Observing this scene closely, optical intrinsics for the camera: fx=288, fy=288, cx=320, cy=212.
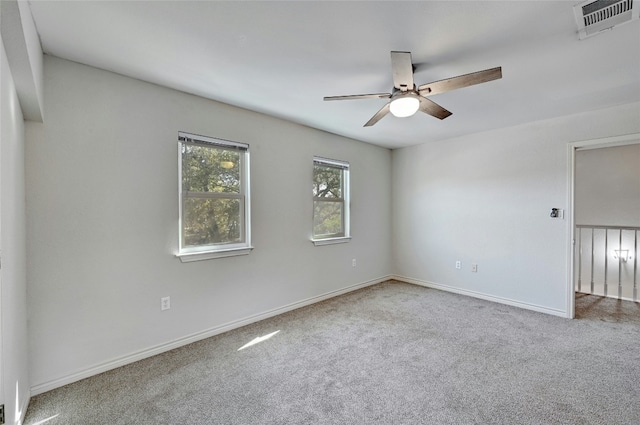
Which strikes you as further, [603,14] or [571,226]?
[571,226]

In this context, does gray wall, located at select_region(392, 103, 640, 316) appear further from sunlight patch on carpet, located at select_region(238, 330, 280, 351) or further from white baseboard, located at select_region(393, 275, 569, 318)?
sunlight patch on carpet, located at select_region(238, 330, 280, 351)

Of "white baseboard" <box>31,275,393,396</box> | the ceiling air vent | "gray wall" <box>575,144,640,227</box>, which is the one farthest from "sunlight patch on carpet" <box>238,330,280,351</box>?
"gray wall" <box>575,144,640,227</box>

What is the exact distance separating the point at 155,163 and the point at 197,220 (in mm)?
643

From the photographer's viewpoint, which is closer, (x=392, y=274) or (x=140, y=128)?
(x=140, y=128)

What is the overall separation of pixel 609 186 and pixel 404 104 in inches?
194

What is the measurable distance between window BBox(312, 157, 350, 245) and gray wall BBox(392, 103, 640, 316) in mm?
1212

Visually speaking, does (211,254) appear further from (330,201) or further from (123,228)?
(330,201)

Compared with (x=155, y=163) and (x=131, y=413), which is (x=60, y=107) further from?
(x=131, y=413)

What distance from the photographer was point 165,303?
2578 mm

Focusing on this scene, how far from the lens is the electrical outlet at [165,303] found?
256 cm

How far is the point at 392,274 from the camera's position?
5.18 m

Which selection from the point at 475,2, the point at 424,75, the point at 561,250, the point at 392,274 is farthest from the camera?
the point at 392,274

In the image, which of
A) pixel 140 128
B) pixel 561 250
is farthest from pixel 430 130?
pixel 140 128

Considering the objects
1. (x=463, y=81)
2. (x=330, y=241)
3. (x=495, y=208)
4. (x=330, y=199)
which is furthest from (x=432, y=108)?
(x=495, y=208)
